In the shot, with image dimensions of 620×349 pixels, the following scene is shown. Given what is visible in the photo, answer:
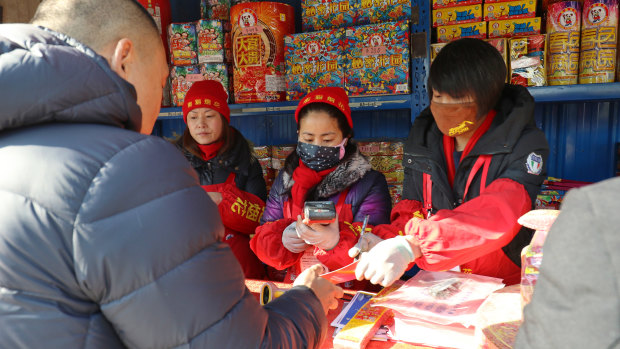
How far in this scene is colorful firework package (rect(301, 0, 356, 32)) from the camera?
256 cm

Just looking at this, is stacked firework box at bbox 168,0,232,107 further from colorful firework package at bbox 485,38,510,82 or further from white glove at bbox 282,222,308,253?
colorful firework package at bbox 485,38,510,82

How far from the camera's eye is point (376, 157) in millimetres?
2662

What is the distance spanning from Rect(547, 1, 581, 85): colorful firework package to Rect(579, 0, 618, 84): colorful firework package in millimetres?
35

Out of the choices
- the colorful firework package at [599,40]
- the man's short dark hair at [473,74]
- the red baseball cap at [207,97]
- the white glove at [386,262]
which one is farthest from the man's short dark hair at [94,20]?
the colorful firework package at [599,40]

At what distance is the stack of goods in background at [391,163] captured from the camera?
263cm

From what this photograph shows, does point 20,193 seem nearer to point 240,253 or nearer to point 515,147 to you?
point 515,147

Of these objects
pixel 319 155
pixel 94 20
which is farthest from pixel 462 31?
pixel 94 20

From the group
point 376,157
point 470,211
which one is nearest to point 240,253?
point 376,157

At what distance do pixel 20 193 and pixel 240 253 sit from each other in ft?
6.38

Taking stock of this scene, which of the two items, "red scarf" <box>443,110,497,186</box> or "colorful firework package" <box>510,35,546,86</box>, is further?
"colorful firework package" <box>510,35,546,86</box>

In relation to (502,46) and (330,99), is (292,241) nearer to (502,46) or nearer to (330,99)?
(330,99)

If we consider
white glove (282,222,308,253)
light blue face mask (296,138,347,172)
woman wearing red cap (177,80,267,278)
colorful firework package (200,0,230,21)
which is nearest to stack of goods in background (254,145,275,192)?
woman wearing red cap (177,80,267,278)

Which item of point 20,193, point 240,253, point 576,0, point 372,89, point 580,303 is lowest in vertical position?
point 240,253

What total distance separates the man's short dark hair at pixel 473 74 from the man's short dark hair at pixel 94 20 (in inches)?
43.5
